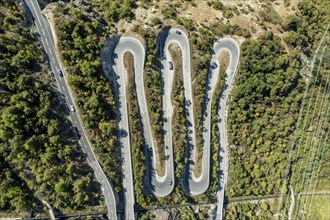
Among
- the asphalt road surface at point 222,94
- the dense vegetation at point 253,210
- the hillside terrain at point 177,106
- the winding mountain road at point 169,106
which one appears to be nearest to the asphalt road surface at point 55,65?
the hillside terrain at point 177,106

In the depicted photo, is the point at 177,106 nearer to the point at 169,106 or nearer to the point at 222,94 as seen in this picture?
the point at 169,106

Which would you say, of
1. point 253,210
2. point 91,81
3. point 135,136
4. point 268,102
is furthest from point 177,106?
point 253,210

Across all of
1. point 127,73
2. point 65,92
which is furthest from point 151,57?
point 65,92

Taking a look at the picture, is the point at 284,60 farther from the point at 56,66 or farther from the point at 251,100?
the point at 56,66

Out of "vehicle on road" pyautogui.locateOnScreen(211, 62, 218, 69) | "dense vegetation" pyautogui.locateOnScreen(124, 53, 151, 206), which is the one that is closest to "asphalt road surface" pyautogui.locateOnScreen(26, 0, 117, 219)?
"dense vegetation" pyautogui.locateOnScreen(124, 53, 151, 206)

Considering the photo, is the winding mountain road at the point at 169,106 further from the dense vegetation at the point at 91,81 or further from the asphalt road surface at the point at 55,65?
the asphalt road surface at the point at 55,65

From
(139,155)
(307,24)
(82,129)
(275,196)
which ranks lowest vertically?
(275,196)

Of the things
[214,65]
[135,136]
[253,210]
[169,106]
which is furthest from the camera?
[253,210]

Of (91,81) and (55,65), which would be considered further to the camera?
(91,81)
